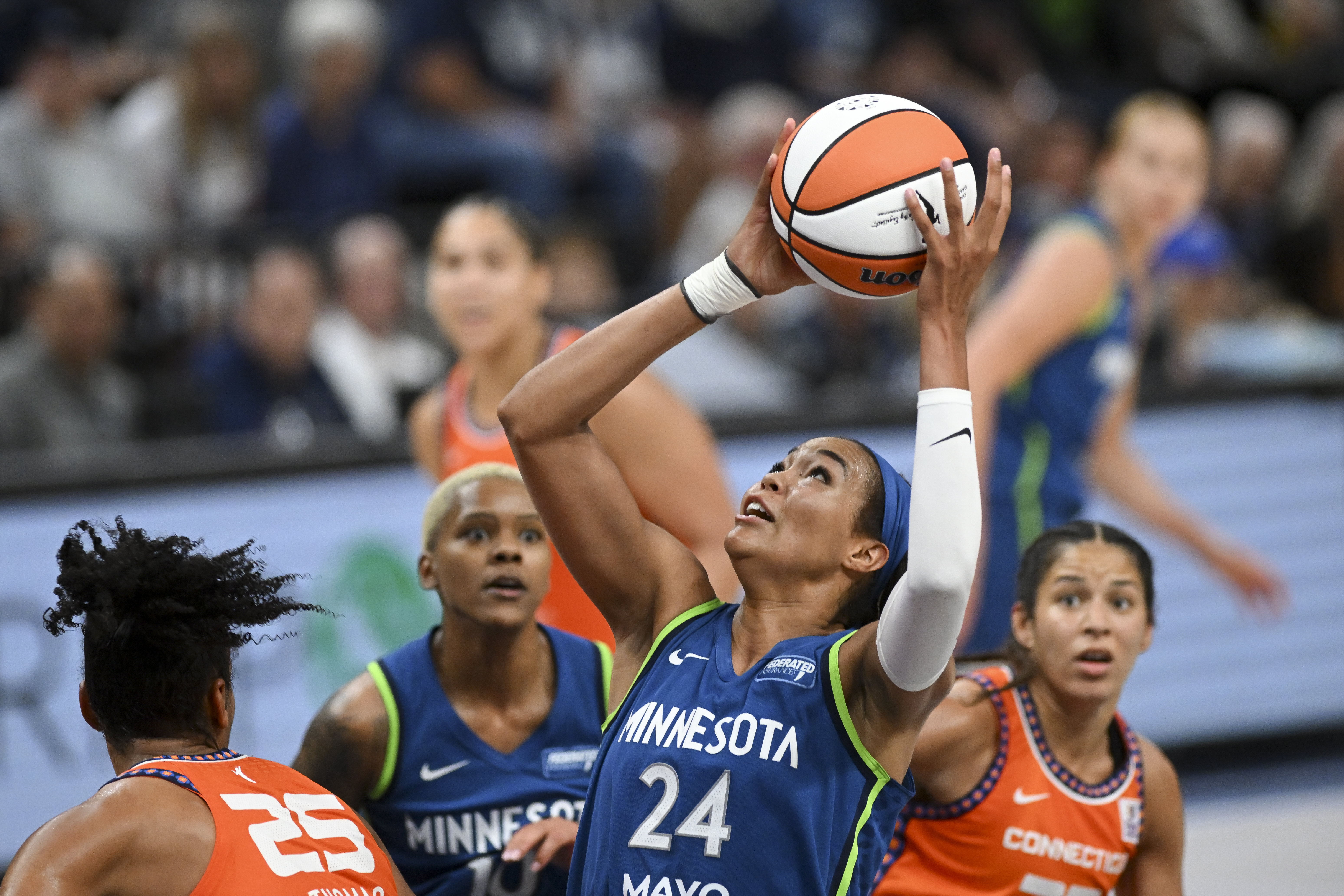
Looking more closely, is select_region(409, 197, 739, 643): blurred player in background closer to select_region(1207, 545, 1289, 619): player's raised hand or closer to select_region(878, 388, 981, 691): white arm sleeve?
select_region(878, 388, 981, 691): white arm sleeve

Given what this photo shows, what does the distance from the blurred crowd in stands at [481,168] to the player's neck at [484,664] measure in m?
3.55

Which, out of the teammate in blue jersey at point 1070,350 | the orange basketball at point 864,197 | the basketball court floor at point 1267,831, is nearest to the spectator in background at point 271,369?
the teammate in blue jersey at point 1070,350

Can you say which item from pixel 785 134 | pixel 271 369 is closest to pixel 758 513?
pixel 785 134

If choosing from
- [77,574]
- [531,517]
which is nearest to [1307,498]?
[531,517]

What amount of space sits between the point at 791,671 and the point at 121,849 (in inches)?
→ 43.5

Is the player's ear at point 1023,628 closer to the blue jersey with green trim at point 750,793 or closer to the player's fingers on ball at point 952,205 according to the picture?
the blue jersey with green trim at point 750,793

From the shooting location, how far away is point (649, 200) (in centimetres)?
983

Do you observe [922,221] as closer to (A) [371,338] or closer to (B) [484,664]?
(B) [484,664]

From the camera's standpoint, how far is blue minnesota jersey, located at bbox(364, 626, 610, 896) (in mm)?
3430

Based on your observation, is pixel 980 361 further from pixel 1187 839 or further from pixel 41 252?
pixel 41 252

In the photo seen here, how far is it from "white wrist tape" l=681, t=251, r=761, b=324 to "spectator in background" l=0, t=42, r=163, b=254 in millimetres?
5513

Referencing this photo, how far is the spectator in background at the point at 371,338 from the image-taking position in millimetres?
7547

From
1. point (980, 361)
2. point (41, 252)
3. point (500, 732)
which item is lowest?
point (500, 732)

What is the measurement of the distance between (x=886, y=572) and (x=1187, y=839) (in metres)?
3.83
